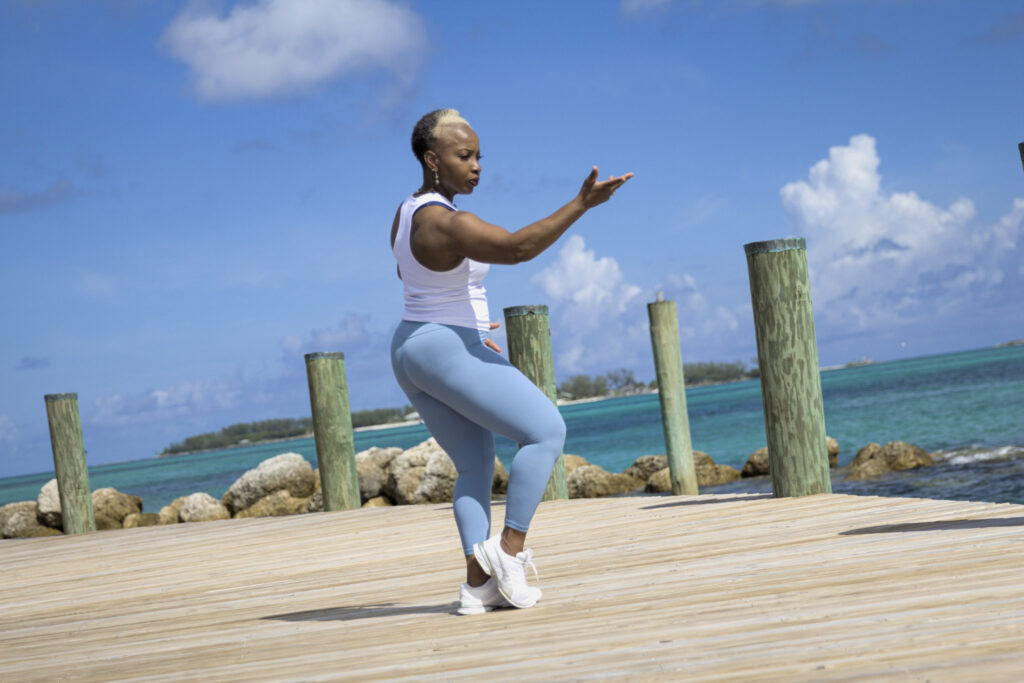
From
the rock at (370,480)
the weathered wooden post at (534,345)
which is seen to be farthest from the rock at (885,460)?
the weathered wooden post at (534,345)

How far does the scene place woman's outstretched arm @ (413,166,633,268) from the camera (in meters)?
2.61

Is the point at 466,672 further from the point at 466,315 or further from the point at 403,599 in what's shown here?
the point at 403,599

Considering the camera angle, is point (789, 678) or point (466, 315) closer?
point (789, 678)

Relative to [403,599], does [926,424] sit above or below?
below

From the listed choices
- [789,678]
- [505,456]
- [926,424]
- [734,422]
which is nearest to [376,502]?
[789,678]

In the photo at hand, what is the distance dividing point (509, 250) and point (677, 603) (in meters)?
1.10

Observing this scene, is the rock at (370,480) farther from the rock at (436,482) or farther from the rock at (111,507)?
the rock at (111,507)

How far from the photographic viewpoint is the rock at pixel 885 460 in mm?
12961

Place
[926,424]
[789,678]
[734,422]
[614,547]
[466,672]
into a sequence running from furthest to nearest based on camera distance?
[734,422] < [926,424] < [614,547] < [466,672] < [789,678]

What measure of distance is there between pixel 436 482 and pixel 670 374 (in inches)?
134

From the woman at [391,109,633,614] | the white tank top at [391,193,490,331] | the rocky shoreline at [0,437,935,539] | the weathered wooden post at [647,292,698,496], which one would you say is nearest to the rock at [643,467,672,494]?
the rocky shoreline at [0,437,935,539]

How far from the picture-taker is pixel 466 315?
2.91 m

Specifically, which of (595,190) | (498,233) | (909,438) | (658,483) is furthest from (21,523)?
(909,438)

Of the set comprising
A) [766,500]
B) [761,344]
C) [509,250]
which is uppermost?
[509,250]
